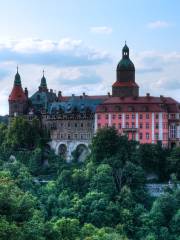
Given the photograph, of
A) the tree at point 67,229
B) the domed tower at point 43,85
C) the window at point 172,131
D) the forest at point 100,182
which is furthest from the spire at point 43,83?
the tree at point 67,229

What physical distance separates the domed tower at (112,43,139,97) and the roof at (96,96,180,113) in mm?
2297

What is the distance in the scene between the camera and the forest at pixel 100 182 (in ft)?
244

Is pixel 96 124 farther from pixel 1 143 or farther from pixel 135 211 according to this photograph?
pixel 135 211

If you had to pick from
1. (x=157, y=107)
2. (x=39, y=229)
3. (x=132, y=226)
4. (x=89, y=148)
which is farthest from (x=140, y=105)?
(x=39, y=229)

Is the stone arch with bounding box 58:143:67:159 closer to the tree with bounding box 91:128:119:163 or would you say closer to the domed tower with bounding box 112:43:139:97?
the domed tower with bounding box 112:43:139:97

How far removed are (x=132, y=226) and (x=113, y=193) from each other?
7480 millimetres

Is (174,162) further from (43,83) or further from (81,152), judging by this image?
(43,83)

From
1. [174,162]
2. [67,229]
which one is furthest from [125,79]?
[67,229]

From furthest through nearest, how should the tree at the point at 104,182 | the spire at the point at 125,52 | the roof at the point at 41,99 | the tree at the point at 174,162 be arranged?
the roof at the point at 41,99, the spire at the point at 125,52, the tree at the point at 174,162, the tree at the point at 104,182

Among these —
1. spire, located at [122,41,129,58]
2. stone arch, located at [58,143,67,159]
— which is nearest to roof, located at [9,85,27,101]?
stone arch, located at [58,143,67,159]

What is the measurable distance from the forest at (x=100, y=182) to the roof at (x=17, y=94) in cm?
714

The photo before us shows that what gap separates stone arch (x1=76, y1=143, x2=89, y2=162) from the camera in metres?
98.1

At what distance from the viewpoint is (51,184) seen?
83438 millimetres

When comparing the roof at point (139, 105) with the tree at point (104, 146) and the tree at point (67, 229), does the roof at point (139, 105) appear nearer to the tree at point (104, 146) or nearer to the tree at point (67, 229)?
the tree at point (104, 146)
